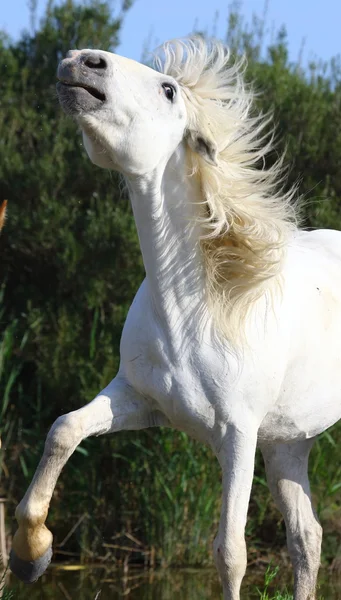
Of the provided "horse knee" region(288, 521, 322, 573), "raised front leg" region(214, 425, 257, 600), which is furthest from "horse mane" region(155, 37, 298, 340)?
"horse knee" region(288, 521, 322, 573)

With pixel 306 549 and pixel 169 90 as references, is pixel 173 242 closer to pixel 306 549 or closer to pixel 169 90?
pixel 169 90

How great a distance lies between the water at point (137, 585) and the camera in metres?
6.13

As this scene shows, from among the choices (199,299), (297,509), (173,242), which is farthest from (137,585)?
(173,242)

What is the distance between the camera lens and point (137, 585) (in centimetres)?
640

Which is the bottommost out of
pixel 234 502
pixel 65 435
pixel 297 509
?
pixel 297 509

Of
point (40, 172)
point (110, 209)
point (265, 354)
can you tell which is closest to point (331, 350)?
point (265, 354)

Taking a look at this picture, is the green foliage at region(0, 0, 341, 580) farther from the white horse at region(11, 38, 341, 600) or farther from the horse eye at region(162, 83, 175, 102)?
the horse eye at region(162, 83, 175, 102)

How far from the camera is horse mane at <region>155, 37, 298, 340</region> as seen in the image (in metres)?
3.68

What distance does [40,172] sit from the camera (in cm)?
732

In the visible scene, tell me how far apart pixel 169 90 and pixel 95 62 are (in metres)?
0.35

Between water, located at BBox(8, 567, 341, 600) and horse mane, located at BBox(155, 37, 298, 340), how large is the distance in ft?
9.00

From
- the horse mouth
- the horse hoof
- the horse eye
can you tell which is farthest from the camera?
the horse hoof

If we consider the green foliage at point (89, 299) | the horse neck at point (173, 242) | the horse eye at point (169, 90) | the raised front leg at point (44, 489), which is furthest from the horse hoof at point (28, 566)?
the green foliage at point (89, 299)

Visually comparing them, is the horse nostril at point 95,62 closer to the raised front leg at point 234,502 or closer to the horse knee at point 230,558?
the raised front leg at point 234,502
